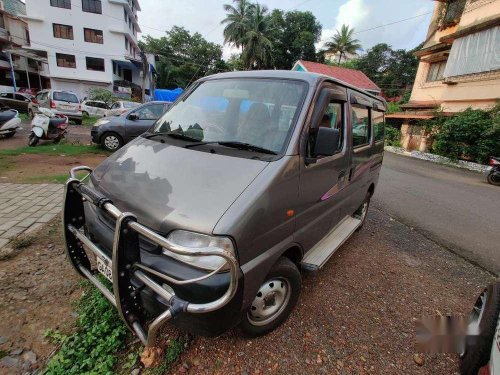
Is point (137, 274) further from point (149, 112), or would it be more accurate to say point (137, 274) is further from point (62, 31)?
point (62, 31)

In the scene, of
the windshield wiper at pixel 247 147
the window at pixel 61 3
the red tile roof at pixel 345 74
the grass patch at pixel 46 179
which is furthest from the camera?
the window at pixel 61 3

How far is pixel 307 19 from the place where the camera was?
37.8 meters

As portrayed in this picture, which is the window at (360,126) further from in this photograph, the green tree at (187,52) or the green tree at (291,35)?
the green tree at (187,52)

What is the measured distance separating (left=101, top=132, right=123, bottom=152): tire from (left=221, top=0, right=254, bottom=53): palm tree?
28918 millimetres

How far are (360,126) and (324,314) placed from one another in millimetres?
2230

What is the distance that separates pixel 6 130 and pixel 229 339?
11154mm

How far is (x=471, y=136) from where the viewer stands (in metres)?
12.9

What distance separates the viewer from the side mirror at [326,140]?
2104 mm

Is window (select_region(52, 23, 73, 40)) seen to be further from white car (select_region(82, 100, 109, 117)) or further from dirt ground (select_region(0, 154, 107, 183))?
dirt ground (select_region(0, 154, 107, 183))

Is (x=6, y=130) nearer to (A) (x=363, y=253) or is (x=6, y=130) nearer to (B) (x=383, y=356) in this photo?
(A) (x=363, y=253)

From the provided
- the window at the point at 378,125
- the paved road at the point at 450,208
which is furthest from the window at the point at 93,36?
the window at the point at 378,125

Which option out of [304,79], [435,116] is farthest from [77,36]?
[304,79]

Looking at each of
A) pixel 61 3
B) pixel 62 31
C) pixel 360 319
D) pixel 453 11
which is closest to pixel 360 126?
pixel 360 319

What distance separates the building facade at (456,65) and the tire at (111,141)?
15.8 meters
